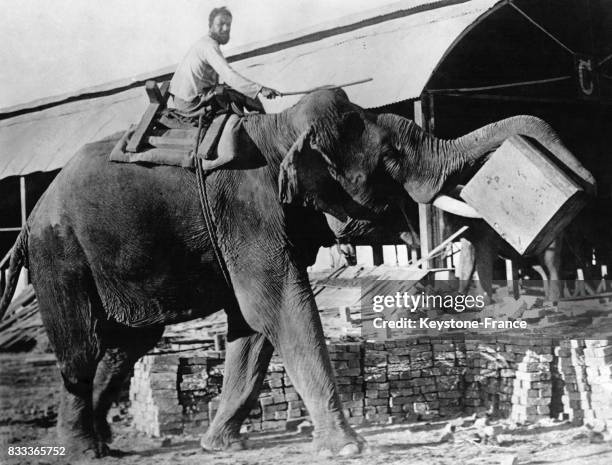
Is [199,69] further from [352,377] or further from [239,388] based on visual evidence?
[352,377]

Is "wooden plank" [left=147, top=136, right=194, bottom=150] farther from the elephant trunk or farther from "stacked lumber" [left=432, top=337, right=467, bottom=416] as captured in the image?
"stacked lumber" [left=432, top=337, right=467, bottom=416]

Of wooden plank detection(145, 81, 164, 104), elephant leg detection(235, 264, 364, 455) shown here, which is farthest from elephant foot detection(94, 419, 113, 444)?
wooden plank detection(145, 81, 164, 104)

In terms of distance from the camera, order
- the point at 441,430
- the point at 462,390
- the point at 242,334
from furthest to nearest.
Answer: the point at 462,390
the point at 441,430
the point at 242,334

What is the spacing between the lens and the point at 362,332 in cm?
784

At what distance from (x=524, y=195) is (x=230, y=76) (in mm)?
2125

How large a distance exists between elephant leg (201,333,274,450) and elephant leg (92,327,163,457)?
56 centimetres

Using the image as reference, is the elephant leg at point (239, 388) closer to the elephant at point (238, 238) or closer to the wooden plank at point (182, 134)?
the elephant at point (238, 238)

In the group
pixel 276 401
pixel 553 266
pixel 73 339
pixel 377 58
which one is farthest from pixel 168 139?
pixel 553 266

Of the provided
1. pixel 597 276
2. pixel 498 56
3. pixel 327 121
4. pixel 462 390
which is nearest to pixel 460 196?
pixel 327 121

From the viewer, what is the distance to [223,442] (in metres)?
5.79

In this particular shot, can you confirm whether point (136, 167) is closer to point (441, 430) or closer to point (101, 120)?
point (441, 430)

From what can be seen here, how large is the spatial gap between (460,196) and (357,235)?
587 millimetres

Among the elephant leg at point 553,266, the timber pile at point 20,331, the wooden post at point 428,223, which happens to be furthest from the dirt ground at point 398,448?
the elephant leg at point 553,266

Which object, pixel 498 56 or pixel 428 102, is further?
pixel 498 56
